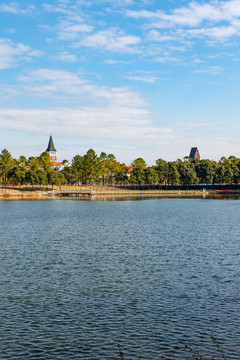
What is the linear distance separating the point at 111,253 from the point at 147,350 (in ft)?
77.3

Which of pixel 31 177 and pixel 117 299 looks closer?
pixel 117 299

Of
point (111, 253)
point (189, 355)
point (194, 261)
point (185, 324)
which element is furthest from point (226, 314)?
point (111, 253)

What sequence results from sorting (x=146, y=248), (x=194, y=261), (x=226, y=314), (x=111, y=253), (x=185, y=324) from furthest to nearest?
(x=146, y=248), (x=111, y=253), (x=194, y=261), (x=226, y=314), (x=185, y=324)

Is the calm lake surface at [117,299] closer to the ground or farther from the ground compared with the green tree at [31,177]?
closer to the ground

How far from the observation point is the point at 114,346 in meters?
18.5

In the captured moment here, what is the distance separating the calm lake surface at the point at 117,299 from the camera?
18.5 metres

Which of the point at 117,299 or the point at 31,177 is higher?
the point at 31,177

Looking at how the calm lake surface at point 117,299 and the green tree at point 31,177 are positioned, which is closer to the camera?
the calm lake surface at point 117,299

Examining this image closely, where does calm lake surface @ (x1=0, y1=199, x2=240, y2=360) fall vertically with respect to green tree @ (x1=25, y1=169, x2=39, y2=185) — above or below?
below

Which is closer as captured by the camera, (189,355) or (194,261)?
(189,355)

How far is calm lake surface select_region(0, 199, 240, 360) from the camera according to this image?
18500 mm

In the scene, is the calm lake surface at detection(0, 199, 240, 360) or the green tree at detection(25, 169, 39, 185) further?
the green tree at detection(25, 169, 39, 185)

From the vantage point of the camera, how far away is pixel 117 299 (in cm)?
2522

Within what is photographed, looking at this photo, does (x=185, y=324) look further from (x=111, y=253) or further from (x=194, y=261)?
(x=111, y=253)
